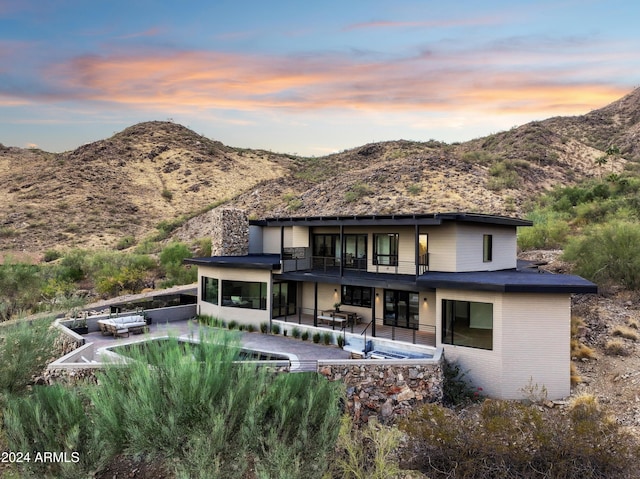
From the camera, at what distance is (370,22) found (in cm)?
3072

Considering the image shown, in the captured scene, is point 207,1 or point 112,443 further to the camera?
point 207,1

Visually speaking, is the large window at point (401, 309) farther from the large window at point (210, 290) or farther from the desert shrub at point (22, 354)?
the desert shrub at point (22, 354)

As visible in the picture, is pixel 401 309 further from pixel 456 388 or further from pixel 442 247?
pixel 456 388

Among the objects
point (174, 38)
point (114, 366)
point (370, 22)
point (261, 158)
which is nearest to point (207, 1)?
point (174, 38)

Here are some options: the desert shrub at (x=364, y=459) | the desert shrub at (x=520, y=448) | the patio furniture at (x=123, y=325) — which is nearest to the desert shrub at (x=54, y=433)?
the desert shrub at (x=364, y=459)

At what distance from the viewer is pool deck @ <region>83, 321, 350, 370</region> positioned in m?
14.3

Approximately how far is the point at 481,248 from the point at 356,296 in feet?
19.5

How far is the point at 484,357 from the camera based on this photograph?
1319 cm

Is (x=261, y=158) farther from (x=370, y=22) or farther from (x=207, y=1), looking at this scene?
(x=370, y=22)

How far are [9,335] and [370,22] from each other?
29.8 m

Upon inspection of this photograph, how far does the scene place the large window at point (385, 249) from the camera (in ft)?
58.8

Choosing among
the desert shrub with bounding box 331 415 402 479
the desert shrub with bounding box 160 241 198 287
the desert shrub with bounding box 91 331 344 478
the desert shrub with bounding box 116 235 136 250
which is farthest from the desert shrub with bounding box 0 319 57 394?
the desert shrub with bounding box 116 235 136 250

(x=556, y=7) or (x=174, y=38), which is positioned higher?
(x=556, y=7)

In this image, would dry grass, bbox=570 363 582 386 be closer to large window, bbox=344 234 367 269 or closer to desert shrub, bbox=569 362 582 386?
desert shrub, bbox=569 362 582 386
